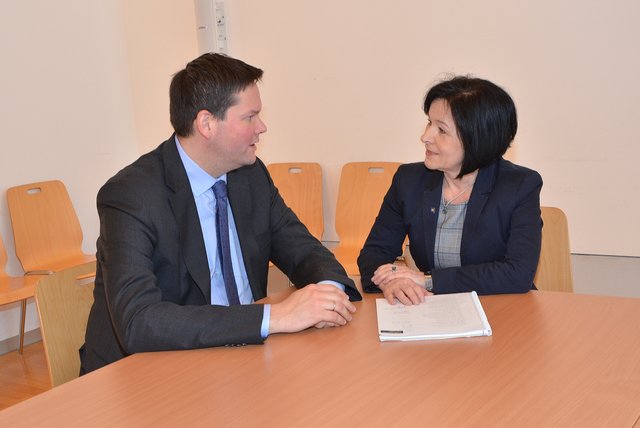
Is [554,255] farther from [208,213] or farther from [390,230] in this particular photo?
[208,213]

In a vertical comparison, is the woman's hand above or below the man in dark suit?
below

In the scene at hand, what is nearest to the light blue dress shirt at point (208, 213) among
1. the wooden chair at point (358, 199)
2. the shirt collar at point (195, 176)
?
the shirt collar at point (195, 176)

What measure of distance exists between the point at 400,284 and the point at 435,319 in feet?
0.79

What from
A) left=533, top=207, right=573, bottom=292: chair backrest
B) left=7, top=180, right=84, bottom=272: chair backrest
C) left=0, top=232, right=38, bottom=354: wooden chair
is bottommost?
left=0, top=232, right=38, bottom=354: wooden chair

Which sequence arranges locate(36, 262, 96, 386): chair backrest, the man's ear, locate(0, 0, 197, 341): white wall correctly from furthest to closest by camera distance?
locate(0, 0, 197, 341): white wall
the man's ear
locate(36, 262, 96, 386): chair backrest

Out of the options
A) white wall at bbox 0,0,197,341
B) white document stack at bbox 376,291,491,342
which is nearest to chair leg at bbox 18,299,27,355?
white wall at bbox 0,0,197,341

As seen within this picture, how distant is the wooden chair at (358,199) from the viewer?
441 cm

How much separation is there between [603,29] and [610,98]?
1.15 ft

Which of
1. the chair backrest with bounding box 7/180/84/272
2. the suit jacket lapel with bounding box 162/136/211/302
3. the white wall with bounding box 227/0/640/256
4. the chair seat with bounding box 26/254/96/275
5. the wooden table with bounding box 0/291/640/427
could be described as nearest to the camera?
the wooden table with bounding box 0/291/640/427

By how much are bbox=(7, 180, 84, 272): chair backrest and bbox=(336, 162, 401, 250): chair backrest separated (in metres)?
1.76

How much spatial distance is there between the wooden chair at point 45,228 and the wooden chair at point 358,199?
1.63 meters

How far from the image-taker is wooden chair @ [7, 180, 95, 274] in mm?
4504

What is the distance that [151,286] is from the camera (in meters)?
1.98

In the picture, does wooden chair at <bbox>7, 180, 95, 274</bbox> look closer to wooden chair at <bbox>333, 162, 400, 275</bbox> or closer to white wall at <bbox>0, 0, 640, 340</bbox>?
white wall at <bbox>0, 0, 640, 340</bbox>
